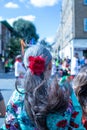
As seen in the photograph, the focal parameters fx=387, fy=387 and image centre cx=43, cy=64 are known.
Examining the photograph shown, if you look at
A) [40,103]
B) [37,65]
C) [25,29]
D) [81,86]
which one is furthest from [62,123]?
[25,29]

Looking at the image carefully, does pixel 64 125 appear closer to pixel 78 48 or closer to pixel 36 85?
pixel 36 85

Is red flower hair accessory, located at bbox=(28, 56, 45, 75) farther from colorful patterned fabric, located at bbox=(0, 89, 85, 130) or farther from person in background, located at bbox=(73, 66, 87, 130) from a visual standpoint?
person in background, located at bbox=(73, 66, 87, 130)

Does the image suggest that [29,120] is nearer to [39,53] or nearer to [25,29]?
[39,53]

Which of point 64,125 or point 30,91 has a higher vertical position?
point 30,91

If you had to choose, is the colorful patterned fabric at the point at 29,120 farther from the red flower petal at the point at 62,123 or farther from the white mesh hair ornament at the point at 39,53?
the white mesh hair ornament at the point at 39,53

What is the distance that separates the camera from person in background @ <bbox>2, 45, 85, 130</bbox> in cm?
251

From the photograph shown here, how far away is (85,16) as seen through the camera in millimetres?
44031

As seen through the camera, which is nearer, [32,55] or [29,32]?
[32,55]

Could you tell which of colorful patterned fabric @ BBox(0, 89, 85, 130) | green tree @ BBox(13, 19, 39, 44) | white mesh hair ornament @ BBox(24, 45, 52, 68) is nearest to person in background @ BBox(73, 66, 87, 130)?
colorful patterned fabric @ BBox(0, 89, 85, 130)

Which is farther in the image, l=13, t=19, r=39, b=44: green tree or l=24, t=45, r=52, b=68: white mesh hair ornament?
l=13, t=19, r=39, b=44: green tree

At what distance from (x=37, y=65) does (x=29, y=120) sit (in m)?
0.38

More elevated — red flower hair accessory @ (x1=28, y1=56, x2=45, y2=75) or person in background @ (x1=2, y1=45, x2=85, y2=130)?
red flower hair accessory @ (x1=28, y1=56, x2=45, y2=75)

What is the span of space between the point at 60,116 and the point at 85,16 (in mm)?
42142

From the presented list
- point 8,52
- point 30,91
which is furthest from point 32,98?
point 8,52
